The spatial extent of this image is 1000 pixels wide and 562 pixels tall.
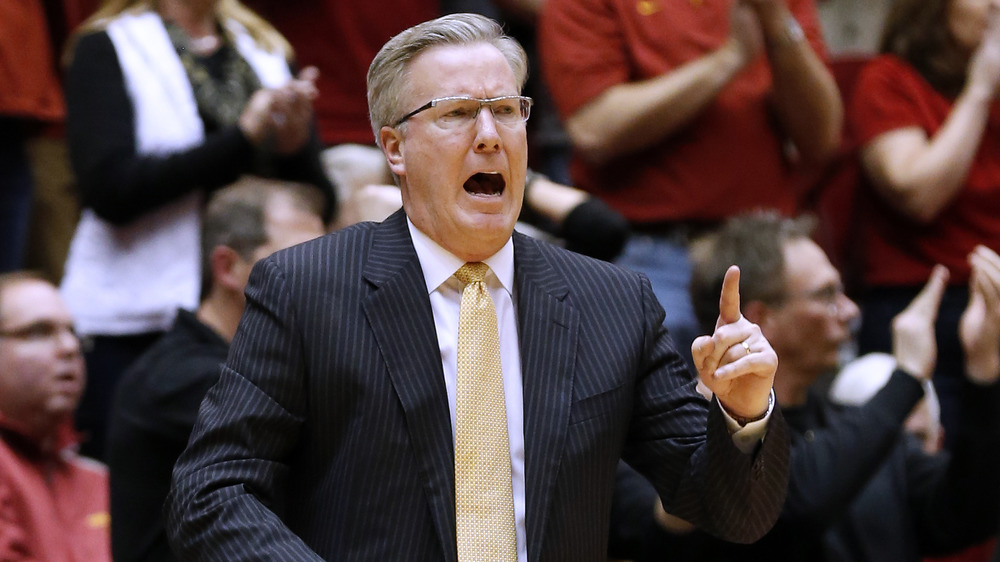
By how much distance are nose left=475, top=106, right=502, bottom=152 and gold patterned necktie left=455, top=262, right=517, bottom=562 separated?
0.24 metres

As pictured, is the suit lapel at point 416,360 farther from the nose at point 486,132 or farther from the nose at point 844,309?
the nose at point 844,309

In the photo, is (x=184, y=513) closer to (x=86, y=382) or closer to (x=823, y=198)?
(x=86, y=382)

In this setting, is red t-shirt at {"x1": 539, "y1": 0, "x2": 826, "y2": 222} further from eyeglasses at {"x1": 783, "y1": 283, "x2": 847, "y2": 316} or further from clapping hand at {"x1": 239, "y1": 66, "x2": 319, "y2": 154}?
clapping hand at {"x1": 239, "y1": 66, "x2": 319, "y2": 154}

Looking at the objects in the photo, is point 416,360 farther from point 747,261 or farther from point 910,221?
point 910,221

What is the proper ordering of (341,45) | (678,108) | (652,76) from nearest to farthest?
(678,108) < (652,76) < (341,45)

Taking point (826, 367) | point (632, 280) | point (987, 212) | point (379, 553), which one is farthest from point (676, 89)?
point (379, 553)

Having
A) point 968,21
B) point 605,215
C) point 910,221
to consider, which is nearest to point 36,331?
point 605,215

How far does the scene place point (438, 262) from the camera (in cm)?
236

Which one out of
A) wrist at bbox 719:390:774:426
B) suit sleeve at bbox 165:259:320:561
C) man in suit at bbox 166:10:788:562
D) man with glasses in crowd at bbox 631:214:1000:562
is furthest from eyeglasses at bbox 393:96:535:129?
man with glasses in crowd at bbox 631:214:1000:562

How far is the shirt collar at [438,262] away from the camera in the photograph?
2.35 metres

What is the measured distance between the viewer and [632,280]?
8.11ft

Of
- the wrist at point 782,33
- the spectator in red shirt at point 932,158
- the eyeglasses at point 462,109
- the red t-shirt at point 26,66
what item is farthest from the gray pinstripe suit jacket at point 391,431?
the spectator in red shirt at point 932,158

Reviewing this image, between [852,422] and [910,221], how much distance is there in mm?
1278

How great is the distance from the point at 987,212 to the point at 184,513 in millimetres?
3274
